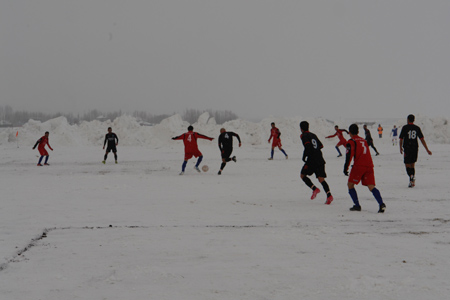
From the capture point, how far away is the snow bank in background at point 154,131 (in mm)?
42812

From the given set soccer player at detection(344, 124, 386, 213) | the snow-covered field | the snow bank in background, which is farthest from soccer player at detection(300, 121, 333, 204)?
the snow bank in background

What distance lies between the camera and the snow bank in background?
42812 millimetres

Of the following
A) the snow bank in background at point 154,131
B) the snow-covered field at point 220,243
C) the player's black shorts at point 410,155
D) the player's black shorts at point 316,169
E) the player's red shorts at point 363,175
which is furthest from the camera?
the snow bank in background at point 154,131

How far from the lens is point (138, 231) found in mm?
6055

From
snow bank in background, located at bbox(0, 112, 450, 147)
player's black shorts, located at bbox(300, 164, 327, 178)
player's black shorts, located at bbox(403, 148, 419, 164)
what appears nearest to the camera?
player's black shorts, located at bbox(300, 164, 327, 178)

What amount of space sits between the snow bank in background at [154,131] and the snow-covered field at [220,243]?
33217 mm

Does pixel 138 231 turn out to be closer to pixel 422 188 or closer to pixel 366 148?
pixel 366 148

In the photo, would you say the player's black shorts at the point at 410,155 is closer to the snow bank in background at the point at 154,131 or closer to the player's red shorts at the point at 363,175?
the player's red shorts at the point at 363,175

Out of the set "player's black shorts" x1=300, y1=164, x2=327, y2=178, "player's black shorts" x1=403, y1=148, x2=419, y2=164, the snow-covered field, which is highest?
"player's black shorts" x1=403, y1=148, x2=419, y2=164

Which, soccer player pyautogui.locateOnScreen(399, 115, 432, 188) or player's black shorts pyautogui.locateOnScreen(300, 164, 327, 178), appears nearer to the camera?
player's black shorts pyautogui.locateOnScreen(300, 164, 327, 178)

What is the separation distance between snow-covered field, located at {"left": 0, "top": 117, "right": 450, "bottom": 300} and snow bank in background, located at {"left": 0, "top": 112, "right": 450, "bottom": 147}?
33217mm

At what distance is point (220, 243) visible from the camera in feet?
17.6

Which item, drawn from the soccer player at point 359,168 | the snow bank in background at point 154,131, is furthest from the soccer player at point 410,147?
the snow bank in background at point 154,131

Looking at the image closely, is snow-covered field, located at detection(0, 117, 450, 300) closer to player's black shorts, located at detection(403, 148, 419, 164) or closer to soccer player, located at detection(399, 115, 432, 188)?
soccer player, located at detection(399, 115, 432, 188)
